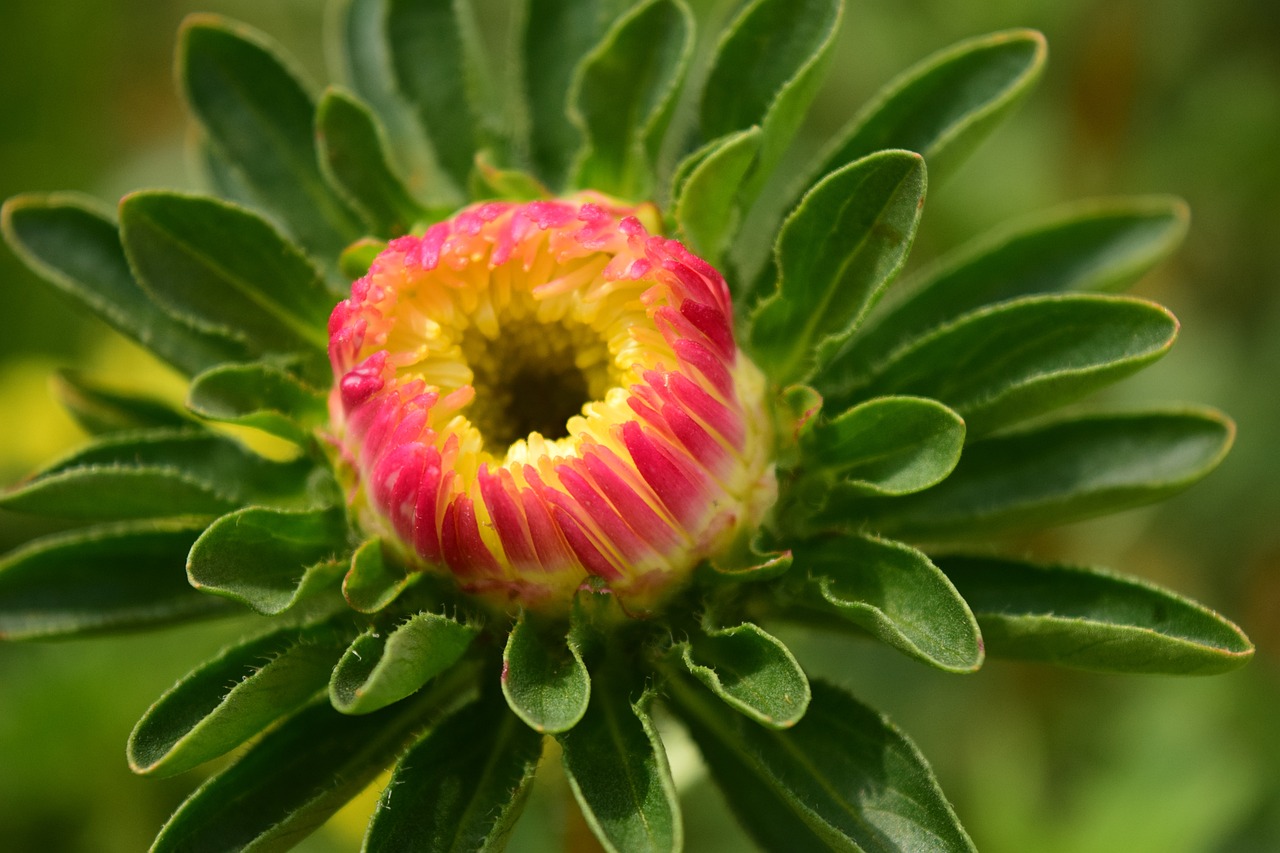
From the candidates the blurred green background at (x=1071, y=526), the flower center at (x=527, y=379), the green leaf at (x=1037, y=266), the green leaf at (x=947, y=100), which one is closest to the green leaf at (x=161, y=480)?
the flower center at (x=527, y=379)

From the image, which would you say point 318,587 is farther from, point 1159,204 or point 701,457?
point 1159,204

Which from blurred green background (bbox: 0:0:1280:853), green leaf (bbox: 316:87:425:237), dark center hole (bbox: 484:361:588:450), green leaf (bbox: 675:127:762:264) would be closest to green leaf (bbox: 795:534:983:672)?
dark center hole (bbox: 484:361:588:450)

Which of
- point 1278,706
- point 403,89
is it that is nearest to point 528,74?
point 403,89

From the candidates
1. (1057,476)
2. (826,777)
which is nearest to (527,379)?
(826,777)

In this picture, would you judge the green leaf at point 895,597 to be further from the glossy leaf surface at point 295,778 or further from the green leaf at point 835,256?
the glossy leaf surface at point 295,778

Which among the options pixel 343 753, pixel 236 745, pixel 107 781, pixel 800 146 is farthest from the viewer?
pixel 800 146

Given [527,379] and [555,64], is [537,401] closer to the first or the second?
[527,379]
